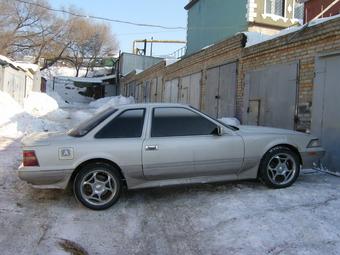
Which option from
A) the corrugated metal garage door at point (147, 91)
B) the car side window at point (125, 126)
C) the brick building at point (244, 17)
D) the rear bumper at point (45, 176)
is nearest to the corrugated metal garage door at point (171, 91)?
the corrugated metal garage door at point (147, 91)

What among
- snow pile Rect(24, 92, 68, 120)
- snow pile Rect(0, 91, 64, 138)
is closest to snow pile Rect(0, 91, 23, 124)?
snow pile Rect(0, 91, 64, 138)

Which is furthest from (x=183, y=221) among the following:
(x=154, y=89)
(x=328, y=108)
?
(x=154, y=89)

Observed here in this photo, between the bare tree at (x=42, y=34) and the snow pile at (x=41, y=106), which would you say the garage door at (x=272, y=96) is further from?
the bare tree at (x=42, y=34)

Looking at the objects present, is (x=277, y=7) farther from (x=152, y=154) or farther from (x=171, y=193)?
(x=152, y=154)

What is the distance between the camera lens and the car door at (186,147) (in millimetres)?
5895

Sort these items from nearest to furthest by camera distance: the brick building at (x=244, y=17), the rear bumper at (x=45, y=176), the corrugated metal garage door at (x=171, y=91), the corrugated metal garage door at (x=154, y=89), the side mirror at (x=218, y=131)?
the rear bumper at (x=45, y=176) < the side mirror at (x=218, y=131) < the corrugated metal garage door at (x=171, y=91) < the brick building at (x=244, y=17) < the corrugated metal garage door at (x=154, y=89)

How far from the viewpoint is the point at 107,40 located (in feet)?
222

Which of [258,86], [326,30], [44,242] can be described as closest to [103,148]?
[44,242]

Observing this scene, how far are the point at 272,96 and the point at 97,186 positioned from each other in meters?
→ 5.90

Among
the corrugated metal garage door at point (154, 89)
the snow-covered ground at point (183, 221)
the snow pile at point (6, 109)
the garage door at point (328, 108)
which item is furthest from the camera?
the corrugated metal garage door at point (154, 89)

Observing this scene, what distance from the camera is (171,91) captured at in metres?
21.3

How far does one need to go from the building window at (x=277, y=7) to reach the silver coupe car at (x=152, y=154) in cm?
2157

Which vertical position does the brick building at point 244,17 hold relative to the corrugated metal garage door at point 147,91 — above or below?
above

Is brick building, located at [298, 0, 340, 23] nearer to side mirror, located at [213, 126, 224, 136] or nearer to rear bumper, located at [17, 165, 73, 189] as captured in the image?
side mirror, located at [213, 126, 224, 136]
